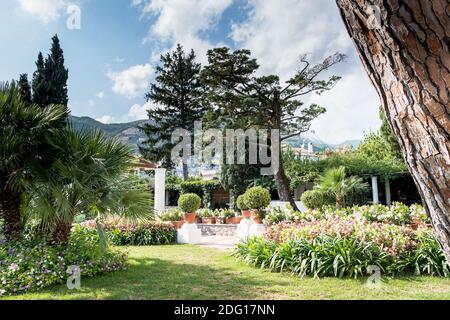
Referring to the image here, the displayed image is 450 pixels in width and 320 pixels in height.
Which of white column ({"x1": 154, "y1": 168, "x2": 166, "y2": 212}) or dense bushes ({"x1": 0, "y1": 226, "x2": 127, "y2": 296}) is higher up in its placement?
white column ({"x1": 154, "y1": 168, "x2": 166, "y2": 212})

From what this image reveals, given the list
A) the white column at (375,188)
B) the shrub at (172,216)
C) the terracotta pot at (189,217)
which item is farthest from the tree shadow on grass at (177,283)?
the white column at (375,188)

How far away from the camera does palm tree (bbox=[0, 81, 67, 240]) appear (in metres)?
6.63

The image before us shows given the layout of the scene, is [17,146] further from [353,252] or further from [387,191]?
[387,191]

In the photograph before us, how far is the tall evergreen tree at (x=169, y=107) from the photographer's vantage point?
1356 inches

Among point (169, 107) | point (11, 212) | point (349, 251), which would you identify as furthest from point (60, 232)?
point (169, 107)

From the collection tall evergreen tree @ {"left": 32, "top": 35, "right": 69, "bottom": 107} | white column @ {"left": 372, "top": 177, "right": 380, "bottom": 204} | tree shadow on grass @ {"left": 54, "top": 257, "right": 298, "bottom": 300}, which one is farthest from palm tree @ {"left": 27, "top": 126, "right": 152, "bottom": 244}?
tall evergreen tree @ {"left": 32, "top": 35, "right": 69, "bottom": 107}

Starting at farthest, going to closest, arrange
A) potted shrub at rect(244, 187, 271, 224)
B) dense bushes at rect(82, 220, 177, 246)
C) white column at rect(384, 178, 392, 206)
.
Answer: white column at rect(384, 178, 392, 206), potted shrub at rect(244, 187, 271, 224), dense bushes at rect(82, 220, 177, 246)

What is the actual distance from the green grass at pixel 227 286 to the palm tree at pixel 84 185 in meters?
1.39

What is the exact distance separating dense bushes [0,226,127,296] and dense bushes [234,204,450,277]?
3.44 meters

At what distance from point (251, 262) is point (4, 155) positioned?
229 inches

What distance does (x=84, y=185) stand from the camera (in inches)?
253

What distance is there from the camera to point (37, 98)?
25.0m

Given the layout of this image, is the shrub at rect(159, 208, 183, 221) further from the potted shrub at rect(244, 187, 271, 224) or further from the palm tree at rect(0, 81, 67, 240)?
the palm tree at rect(0, 81, 67, 240)

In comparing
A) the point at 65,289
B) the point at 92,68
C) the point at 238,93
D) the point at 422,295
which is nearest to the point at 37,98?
the point at 92,68
